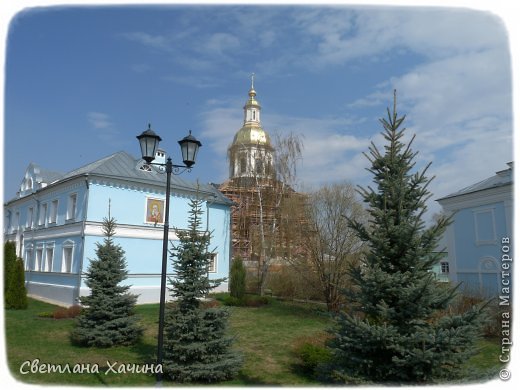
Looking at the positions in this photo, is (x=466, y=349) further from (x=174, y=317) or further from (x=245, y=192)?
(x=245, y=192)

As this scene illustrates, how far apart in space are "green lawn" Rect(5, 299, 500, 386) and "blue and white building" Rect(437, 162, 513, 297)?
200 inches

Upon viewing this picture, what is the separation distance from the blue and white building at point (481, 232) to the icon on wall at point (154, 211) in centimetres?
1386

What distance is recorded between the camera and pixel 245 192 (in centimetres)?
2500

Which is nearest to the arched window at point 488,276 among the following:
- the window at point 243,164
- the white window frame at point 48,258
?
the window at point 243,164

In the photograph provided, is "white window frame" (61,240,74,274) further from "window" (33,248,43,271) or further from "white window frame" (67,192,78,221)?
"window" (33,248,43,271)

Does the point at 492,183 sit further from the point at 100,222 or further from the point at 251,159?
the point at 100,222

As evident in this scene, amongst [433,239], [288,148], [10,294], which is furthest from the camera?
[288,148]

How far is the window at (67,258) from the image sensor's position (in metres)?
18.9

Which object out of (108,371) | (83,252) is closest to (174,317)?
(108,371)

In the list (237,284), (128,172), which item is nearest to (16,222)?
(128,172)

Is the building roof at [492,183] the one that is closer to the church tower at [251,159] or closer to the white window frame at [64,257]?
the church tower at [251,159]

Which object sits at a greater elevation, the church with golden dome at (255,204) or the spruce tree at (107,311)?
the church with golden dome at (255,204)

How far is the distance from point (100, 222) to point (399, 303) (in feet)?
51.6

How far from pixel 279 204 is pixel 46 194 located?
1337cm
